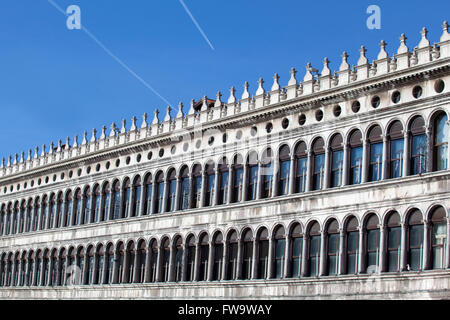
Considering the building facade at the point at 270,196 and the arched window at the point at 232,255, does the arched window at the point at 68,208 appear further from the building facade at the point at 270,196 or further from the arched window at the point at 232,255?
the arched window at the point at 232,255

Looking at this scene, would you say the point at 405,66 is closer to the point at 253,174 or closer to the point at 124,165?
the point at 253,174

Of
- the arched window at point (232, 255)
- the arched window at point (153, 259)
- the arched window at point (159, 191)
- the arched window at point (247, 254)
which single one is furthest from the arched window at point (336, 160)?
the arched window at point (153, 259)

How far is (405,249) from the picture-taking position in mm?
32656

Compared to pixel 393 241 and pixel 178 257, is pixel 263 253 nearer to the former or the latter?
pixel 178 257

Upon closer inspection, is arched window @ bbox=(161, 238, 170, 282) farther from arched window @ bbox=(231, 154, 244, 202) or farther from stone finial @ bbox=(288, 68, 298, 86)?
stone finial @ bbox=(288, 68, 298, 86)

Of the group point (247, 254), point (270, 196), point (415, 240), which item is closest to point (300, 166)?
point (270, 196)

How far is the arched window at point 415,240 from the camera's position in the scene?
3234 cm

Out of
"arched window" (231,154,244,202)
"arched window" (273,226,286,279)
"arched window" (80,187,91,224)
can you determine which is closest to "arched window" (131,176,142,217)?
"arched window" (80,187,91,224)

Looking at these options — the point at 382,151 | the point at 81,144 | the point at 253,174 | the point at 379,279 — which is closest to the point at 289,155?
the point at 253,174

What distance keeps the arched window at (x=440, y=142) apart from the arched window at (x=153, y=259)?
1628 cm

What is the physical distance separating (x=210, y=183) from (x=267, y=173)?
3.91 meters

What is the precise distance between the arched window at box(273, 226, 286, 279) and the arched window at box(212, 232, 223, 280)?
135 inches

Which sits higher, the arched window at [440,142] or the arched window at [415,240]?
the arched window at [440,142]

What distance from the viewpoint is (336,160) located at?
3647cm
